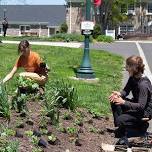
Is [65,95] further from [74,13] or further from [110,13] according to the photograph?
[74,13]

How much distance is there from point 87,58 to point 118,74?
225 centimetres

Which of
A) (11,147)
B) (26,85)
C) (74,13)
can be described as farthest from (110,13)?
(11,147)

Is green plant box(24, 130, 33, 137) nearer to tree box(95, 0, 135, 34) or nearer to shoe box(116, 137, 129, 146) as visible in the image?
shoe box(116, 137, 129, 146)

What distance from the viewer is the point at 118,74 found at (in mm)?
17672

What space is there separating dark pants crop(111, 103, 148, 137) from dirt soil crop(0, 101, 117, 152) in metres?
0.41

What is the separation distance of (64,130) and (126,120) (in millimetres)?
878

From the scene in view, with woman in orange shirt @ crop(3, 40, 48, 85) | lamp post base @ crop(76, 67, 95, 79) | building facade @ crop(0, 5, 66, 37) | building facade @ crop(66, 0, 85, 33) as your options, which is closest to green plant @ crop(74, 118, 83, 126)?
woman in orange shirt @ crop(3, 40, 48, 85)

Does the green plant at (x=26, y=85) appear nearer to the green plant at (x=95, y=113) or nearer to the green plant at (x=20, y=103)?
the green plant at (x=20, y=103)

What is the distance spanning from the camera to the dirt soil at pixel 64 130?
23.3 feet

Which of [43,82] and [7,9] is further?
[7,9]

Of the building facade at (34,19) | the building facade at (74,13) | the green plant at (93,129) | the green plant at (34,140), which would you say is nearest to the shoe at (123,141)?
the green plant at (93,129)

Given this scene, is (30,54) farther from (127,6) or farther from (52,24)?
(52,24)

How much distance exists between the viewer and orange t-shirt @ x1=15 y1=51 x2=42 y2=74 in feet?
32.3

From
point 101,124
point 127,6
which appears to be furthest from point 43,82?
point 127,6
